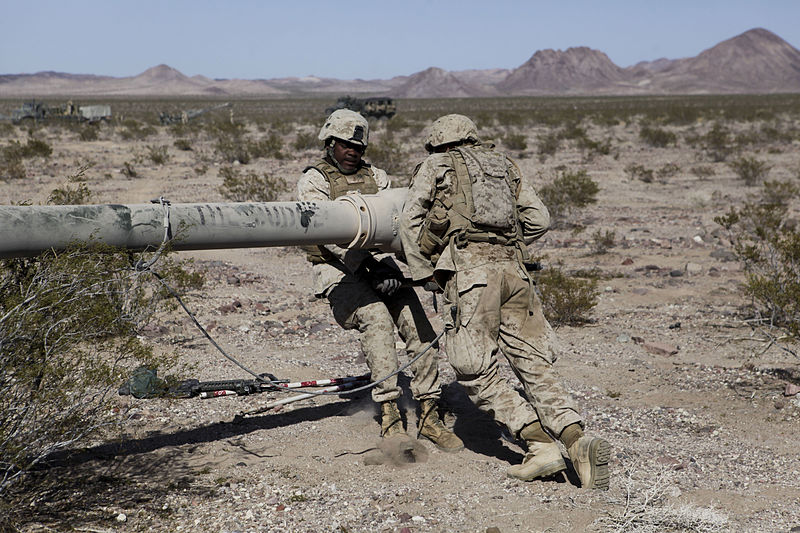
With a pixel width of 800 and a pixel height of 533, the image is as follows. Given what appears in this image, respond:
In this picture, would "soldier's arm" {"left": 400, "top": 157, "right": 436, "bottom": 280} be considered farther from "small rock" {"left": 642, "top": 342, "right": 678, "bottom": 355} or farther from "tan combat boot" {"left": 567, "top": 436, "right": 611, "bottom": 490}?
"small rock" {"left": 642, "top": 342, "right": 678, "bottom": 355}

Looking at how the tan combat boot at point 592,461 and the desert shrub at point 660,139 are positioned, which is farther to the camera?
the desert shrub at point 660,139

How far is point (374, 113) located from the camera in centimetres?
4031

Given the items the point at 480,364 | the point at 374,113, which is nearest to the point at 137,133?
the point at 374,113

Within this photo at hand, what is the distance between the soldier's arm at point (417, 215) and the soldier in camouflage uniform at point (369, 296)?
35 centimetres

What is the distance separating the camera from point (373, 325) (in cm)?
477

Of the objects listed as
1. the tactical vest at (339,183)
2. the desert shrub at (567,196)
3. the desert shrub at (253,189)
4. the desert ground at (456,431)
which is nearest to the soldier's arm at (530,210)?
the tactical vest at (339,183)

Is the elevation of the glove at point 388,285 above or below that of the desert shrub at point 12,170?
above

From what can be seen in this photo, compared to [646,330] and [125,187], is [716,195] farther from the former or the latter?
[125,187]

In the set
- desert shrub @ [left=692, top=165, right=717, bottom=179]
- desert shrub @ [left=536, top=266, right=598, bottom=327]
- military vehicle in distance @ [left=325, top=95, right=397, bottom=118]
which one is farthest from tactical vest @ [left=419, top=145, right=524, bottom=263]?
military vehicle in distance @ [left=325, top=95, right=397, bottom=118]

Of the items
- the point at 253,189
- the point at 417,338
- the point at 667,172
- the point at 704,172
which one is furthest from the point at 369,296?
the point at 704,172

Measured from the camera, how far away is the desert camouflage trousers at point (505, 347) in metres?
4.15

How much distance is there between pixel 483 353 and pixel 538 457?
2.10ft

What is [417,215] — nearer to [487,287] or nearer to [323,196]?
[487,287]

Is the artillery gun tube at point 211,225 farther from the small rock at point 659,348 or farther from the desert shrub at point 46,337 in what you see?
the small rock at point 659,348
